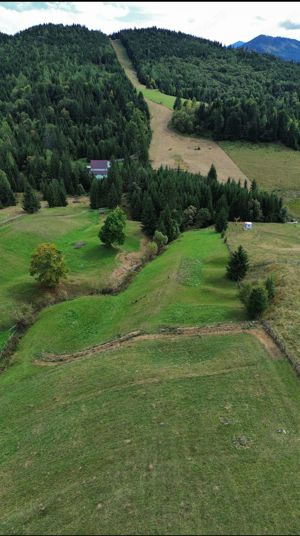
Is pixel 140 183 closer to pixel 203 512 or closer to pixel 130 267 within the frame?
pixel 130 267

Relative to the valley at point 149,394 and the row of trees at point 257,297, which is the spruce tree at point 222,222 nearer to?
the valley at point 149,394

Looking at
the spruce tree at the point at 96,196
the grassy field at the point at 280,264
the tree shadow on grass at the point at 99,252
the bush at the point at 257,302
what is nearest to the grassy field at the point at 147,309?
the bush at the point at 257,302

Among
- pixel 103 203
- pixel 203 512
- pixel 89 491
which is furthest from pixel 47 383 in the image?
pixel 103 203

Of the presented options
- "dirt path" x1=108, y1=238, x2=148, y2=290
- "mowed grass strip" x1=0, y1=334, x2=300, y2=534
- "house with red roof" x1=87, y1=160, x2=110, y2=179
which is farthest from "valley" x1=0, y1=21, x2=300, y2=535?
"house with red roof" x1=87, y1=160, x2=110, y2=179

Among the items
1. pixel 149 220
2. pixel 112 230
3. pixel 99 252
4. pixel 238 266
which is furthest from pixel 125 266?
pixel 238 266

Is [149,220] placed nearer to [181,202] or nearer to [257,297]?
[181,202]

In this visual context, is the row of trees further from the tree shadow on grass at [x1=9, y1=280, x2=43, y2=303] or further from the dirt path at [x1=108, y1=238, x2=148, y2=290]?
the tree shadow on grass at [x1=9, y1=280, x2=43, y2=303]

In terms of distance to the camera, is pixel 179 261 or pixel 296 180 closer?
pixel 179 261
